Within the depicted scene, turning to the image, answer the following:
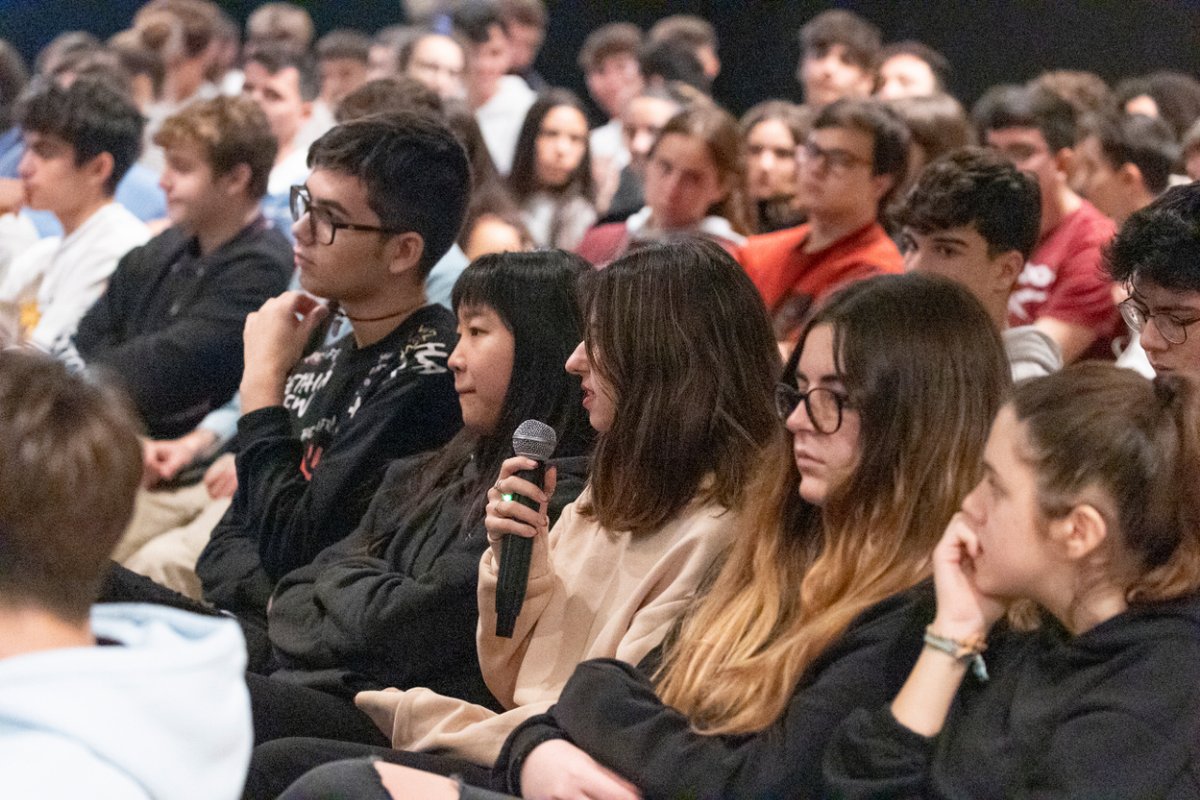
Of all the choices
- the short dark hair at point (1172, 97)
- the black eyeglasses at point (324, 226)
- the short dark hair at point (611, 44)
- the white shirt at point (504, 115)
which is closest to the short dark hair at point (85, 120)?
the black eyeglasses at point (324, 226)

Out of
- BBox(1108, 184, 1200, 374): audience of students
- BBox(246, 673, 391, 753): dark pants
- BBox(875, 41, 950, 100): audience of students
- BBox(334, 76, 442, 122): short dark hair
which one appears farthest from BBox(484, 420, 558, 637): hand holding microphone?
BBox(875, 41, 950, 100): audience of students

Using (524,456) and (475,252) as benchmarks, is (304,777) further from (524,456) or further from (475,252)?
(475,252)

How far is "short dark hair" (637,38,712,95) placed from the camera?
6629 mm

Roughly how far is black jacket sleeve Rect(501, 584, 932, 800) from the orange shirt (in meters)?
1.86

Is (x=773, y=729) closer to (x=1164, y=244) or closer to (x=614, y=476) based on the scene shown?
(x=614, y=476)

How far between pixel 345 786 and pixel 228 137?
2.45 metres

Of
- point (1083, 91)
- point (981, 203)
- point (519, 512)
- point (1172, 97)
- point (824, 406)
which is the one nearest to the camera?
point (824, 406)

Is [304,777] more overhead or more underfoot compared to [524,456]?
more underfoot

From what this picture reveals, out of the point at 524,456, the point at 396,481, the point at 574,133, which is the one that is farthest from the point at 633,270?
the point at 574,133

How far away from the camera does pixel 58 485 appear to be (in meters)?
1.24

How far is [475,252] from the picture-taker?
3.78 m

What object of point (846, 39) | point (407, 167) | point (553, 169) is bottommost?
point (553, 169)

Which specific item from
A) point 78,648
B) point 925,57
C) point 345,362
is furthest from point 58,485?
point 925,57

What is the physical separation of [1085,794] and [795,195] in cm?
353
